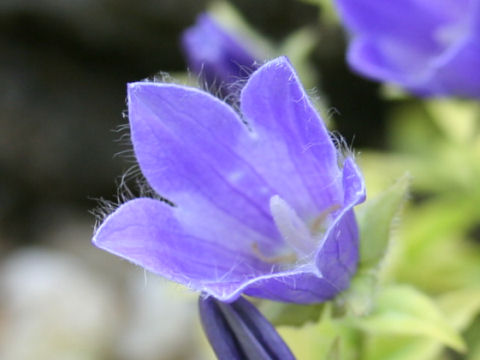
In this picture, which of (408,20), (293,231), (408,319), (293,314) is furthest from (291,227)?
(408,20)

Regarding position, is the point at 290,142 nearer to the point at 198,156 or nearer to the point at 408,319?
the point at 198,156

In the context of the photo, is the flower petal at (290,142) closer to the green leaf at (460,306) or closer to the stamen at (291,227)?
the stamen at (291,227)

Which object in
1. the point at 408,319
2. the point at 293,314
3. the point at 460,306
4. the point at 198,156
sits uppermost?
the point at 198,156

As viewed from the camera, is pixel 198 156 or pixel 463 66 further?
pixel 463 66

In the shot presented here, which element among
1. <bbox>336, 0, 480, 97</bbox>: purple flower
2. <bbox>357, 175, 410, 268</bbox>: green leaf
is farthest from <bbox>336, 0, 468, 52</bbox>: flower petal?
<bbox>357, 175, 410, 268</bbox>: green leaf

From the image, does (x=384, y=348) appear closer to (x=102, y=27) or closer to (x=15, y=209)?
(x=102, y=27)

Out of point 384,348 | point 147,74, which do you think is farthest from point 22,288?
point 384,348
